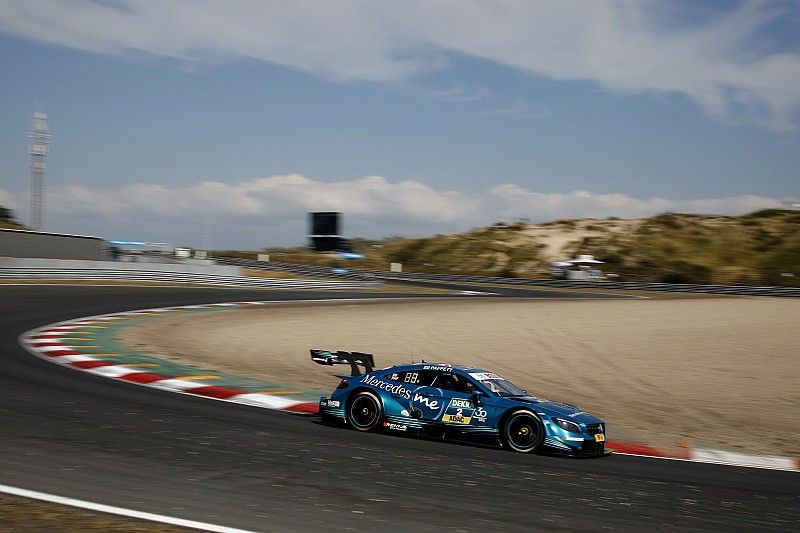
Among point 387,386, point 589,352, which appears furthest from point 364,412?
point 589,352

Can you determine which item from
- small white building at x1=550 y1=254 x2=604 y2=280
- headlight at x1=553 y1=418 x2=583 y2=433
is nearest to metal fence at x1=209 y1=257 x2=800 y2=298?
small white building at x1=550 y1=254 x2=604 y2=280

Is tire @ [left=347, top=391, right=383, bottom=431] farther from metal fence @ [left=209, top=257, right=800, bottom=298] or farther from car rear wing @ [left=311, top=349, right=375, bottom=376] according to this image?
metal fence @ [left=209, top=257, right=800, bottom=298]

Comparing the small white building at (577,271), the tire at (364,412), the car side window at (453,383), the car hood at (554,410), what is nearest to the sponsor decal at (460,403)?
the car side window at (453,383)

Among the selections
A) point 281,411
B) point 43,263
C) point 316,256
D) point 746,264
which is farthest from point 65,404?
point 746,264

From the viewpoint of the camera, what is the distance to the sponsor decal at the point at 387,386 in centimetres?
1170

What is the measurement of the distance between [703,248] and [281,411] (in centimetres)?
9887

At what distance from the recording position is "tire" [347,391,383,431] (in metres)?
11.7

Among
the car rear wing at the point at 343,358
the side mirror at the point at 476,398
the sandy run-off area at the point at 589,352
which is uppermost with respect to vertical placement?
the car rear wing at the point at 343,358

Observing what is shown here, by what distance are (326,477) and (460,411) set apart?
313 cm

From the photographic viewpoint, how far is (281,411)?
13.2 m

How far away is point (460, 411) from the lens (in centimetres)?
1134

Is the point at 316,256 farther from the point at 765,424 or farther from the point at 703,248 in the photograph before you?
the point at 765,424

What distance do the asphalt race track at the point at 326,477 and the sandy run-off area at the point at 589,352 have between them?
3.19 metres

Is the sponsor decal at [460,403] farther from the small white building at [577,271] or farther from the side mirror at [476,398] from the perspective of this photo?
the small white building at [577,271]
